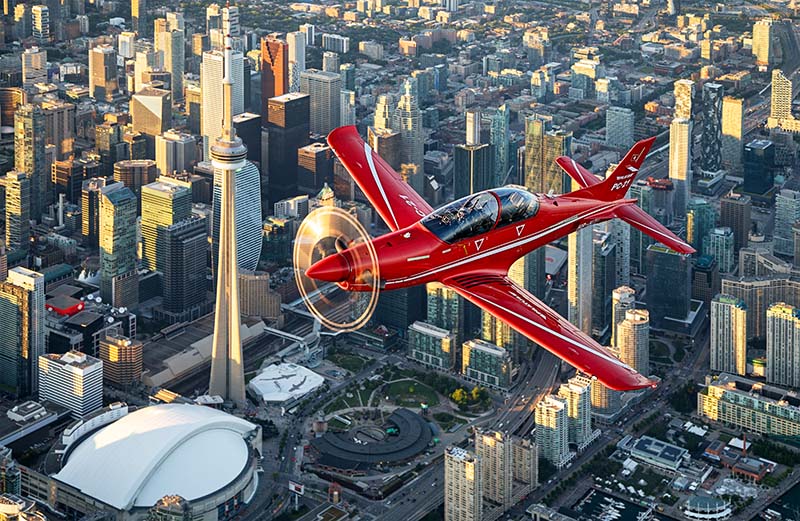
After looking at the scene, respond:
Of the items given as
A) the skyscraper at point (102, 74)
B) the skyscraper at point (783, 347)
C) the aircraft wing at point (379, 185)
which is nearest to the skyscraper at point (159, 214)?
the skyscraper at point (783, 347)

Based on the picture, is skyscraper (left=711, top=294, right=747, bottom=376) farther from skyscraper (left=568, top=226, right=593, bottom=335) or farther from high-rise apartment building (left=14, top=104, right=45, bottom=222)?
high-rise apartment building (left=14, top=104, right=45, bottom=222)

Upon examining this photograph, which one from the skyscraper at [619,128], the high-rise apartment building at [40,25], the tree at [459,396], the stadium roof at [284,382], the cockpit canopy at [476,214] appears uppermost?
the cockpit canopy at [476,214]

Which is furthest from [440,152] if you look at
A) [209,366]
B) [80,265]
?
[209,366]

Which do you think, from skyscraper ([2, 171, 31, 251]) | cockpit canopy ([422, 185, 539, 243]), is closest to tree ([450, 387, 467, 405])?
skyscraper ([2, 171, 31, 251])

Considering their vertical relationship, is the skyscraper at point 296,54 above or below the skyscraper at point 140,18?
below

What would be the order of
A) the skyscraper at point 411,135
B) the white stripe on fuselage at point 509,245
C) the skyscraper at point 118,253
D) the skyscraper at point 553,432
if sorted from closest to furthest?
the white stripe on fuselage at point 509,245 < the skyscraper at point 553,432 < the skyscraper at point 118,253 < the skyscraper at point 411,135

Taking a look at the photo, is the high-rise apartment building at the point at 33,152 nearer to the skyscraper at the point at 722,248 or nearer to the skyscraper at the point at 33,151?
the skyscraper at the point at 33,151

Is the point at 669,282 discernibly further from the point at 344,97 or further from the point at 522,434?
the point at 344,97
